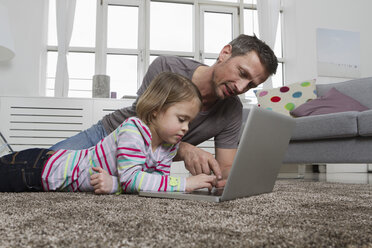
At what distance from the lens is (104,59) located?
12.9 ft

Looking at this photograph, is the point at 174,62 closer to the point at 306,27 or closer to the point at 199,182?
the point at 199,182

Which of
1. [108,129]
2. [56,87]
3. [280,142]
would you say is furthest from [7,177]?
[56,87]

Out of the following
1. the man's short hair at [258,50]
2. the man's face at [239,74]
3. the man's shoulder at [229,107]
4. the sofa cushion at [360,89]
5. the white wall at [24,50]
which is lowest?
the man's shoulder at [229,107]

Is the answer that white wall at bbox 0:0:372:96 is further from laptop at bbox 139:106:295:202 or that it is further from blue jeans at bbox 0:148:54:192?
laptop at bbox 139:106:295:202

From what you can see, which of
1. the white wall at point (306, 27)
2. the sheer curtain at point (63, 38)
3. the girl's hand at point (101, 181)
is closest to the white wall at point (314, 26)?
the white wall at point (306, 27)

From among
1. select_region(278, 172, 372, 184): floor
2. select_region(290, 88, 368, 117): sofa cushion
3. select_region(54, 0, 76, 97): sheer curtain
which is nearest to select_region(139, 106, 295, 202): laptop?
select_region(278, 172, 372, 184): floor

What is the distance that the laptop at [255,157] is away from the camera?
762 mm

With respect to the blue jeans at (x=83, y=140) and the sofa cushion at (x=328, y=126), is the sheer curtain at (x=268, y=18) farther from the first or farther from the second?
the blue jeans at (x=83, y=140)

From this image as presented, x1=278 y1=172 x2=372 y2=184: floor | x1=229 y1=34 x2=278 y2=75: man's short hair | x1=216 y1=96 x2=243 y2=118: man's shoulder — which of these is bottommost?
x1=278 y1=172 x2=372 y2=184: floor

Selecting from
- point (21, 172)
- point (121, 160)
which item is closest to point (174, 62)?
point (121, 160)

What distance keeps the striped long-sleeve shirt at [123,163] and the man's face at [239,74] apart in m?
0.30

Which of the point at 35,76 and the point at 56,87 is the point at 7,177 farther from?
the point at 35,76

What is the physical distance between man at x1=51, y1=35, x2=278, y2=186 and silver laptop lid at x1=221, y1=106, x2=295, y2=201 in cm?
16

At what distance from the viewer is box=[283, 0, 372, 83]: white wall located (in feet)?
13.6
